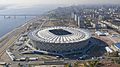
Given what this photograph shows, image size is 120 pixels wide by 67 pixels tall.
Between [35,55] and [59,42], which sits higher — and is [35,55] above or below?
below

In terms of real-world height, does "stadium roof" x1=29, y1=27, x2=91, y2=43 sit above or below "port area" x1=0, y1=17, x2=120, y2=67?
above

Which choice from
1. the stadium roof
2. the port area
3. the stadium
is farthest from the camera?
the stadium roof

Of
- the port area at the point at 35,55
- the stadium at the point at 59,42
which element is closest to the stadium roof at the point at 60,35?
the stadium at the point at 59,42

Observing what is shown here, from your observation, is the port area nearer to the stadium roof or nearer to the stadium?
the stadium

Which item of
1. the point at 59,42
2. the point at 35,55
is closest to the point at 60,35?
the point at 59,42

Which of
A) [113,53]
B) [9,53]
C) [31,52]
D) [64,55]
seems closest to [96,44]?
[113,53]

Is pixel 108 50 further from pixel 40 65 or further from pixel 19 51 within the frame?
pixel 19 51

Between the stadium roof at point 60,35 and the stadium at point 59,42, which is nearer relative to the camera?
the stadium at point 59,42

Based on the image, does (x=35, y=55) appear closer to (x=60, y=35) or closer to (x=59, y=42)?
(x=59, y=42)

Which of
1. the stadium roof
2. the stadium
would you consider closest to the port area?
the stadium

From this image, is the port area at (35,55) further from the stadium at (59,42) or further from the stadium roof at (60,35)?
the stadium roof at (60,35)

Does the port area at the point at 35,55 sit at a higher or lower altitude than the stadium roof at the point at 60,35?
lower
